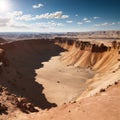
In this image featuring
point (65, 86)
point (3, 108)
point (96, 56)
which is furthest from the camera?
point (96, 56)

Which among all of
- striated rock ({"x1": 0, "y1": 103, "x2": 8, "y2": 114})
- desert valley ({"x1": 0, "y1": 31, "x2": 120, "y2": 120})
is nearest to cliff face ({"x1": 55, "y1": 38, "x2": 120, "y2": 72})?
desert valley ({"x1": 0, "y1": 31, "x2": 120, "y2": 120})

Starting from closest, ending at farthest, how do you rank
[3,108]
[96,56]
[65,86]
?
[3,108] → [65,86] → [96,56]

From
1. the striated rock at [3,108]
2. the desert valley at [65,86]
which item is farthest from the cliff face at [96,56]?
the striated rock at [3,108]

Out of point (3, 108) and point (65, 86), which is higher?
point (3, 108)

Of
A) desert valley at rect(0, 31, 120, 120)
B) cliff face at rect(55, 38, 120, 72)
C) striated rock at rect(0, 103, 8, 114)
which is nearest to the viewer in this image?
desert valley at rect(0, 31, 120, 120)

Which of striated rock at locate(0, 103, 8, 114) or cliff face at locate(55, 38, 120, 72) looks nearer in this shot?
striated rock at locate(0, 103, 8, 114)

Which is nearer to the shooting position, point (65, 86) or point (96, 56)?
point (65, 86)

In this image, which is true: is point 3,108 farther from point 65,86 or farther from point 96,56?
point 96,56

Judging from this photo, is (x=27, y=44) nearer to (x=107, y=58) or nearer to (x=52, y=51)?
(x=52, y=51)

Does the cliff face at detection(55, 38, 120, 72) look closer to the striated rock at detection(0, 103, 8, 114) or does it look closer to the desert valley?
the desert valley

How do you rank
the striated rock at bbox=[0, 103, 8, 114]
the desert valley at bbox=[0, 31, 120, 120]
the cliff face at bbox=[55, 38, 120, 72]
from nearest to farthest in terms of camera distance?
the desert valley at bbox=[0, 31, 120, 120], the striated rock at bbox=[0, 103, 8, 114], the cliff face at bbox=[55, 38, 120, 72]

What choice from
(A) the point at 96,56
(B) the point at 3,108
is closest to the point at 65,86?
(A) the point at 96,56

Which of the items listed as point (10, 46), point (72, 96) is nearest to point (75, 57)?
point (10, 46)
